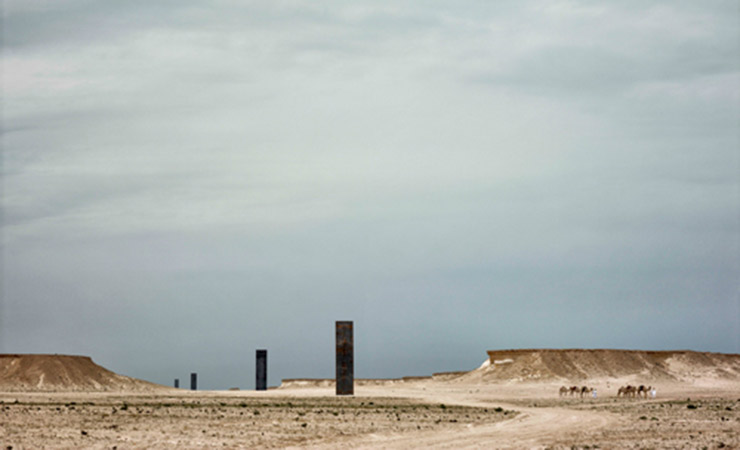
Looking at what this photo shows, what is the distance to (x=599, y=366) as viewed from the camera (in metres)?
93.1

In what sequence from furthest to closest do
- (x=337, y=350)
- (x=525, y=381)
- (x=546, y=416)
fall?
1. (x=525, y=381)
2. (x=337, y=350)
3. (x=546, y=416)

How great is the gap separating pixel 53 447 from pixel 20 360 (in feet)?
202

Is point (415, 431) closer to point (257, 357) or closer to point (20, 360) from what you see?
point (257, 357)

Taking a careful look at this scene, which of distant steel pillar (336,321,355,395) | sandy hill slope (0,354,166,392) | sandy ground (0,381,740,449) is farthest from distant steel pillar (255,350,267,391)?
sandy ground (0,381,740,449)

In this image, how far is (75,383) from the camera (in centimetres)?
7762

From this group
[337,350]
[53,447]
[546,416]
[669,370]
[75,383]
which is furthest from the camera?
[669,370]

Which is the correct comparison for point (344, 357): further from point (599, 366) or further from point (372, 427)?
point (599, 366)

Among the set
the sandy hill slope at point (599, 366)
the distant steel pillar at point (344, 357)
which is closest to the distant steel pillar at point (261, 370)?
the distant steel pillar at point (344, 357)

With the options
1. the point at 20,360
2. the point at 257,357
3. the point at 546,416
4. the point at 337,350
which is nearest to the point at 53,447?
the point at 546,416

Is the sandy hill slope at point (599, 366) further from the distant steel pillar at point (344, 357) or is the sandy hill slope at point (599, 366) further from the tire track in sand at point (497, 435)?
the tire track in sand at point (497, 435)

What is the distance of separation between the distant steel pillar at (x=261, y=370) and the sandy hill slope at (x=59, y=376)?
9370mm

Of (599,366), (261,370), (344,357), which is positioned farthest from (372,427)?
(599,366)

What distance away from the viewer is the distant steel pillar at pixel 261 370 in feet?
256

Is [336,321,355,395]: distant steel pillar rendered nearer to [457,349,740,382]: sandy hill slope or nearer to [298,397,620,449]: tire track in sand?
[298,397,620,449]: tire track in sand
